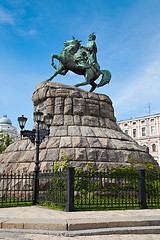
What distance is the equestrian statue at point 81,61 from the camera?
16328 mm

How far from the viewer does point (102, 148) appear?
12734mm

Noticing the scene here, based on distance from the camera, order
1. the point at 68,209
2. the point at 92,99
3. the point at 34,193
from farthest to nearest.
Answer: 1. the point at 92,99
2. the point at 34,193
3. the point at 68,209

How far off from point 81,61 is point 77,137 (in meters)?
5.78

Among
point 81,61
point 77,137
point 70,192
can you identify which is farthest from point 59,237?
point 81,61

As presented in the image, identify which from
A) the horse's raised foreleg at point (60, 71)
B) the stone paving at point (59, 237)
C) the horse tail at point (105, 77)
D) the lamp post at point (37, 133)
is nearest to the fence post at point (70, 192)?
the lamp post at point (37, 133)

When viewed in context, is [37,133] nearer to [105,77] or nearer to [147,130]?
[105,77]

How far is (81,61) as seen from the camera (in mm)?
16422

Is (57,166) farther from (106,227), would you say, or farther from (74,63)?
(74,63)

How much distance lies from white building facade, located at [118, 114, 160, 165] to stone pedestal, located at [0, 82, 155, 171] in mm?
38038

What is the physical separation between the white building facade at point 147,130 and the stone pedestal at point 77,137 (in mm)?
38038

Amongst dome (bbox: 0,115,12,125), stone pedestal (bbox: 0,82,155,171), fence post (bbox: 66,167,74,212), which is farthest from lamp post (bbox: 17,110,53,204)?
dome (bbox: 0,115,12,125)

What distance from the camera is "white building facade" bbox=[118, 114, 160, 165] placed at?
51625mm

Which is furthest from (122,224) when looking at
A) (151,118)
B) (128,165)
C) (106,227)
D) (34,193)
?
(151,118)

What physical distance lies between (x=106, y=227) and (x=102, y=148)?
696 cm
